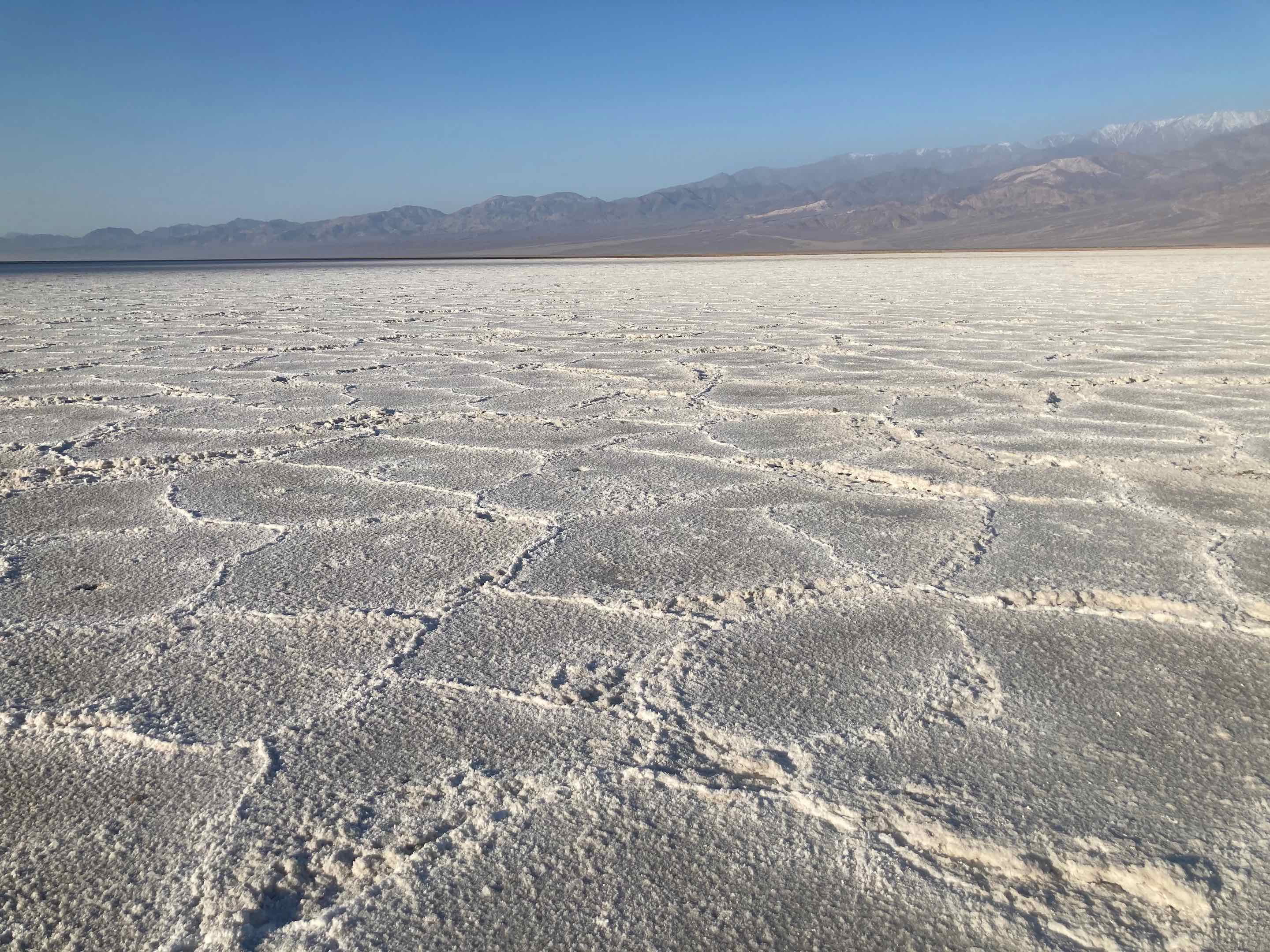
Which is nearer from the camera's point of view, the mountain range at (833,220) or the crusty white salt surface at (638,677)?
the crusty white salt surface at (638,677)

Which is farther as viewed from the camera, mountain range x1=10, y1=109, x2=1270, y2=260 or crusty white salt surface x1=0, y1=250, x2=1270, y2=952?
mountain range x1=10, y1=109, x2=1270, y2=260

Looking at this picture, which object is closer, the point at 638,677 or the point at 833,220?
the point at 638,677

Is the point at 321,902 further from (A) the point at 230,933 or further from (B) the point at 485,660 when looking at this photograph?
(B) the point at 485,660

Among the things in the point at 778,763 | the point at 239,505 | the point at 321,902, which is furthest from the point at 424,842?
the point at 239,505
